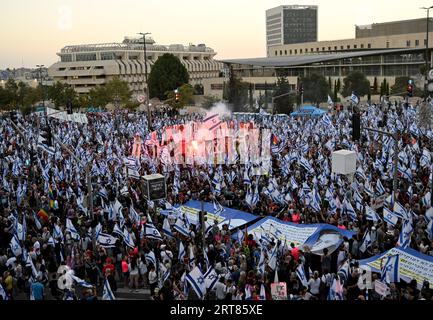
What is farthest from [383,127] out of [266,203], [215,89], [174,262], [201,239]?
[215,89]

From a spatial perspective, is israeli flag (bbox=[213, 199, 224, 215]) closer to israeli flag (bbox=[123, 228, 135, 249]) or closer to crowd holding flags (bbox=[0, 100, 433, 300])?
crowd holding flags (bbox=[0, 100, 433, 300])

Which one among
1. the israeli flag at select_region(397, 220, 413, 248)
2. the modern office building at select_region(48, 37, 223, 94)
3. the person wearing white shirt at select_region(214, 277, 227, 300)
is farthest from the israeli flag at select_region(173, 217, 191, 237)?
the modern office building at select_region(48, 37, 223, 94)

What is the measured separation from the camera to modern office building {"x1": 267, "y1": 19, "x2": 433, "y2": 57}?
321 feet

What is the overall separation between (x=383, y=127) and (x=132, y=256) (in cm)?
2012

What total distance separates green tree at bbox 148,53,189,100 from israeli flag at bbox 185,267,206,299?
72226 mm

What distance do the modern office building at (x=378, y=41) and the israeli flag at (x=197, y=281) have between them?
92.1 m

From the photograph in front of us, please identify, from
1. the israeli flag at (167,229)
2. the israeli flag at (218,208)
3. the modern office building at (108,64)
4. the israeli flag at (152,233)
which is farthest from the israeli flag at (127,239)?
the modern office building at (108,64)

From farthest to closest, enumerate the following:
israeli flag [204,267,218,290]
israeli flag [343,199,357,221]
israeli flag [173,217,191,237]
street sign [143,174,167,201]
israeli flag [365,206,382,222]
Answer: street sign [143,174,167,201] → israeli flag [343,199,357,221] → israeli flag [173,217,191,237] → israeli flag [365,206,382,222] → israeli flag [204,267,218,290]

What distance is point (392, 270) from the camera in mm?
10664

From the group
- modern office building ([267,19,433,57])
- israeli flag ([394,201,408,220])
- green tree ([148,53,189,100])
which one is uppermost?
modern office building ([267,19,433,57])

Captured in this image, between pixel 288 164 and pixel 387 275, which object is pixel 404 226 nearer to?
pixel 387 275

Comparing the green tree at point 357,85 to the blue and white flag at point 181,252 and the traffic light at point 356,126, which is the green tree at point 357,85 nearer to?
the traffic light at point 356,126

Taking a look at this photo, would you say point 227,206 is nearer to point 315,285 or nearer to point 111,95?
point 315,285

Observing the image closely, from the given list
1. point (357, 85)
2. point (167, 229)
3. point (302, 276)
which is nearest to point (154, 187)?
point (167, 229)
